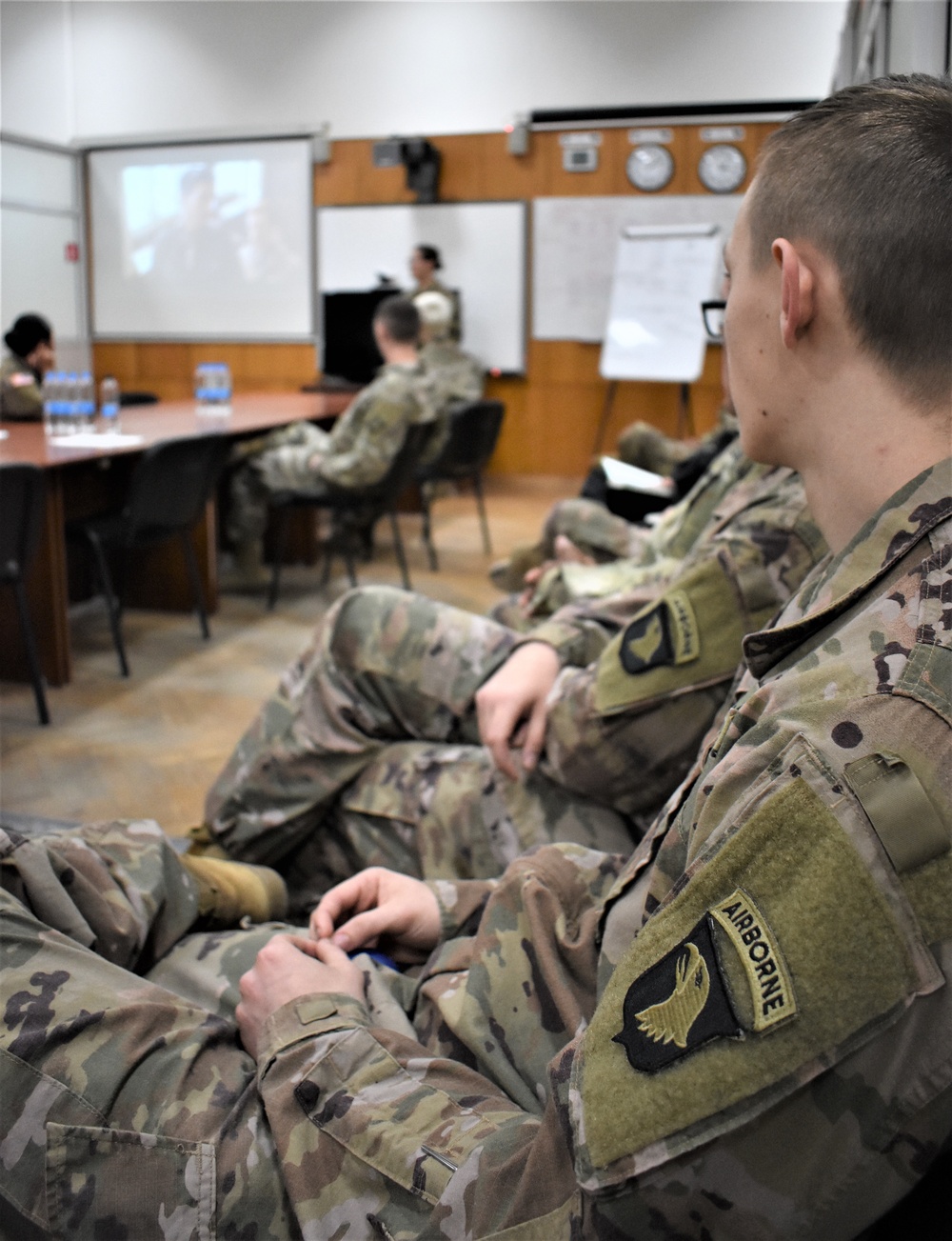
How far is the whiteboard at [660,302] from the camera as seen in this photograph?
7.26 m

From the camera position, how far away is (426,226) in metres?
8.16

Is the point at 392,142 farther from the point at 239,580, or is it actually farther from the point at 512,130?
the point at 239,580

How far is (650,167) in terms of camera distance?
7.65m

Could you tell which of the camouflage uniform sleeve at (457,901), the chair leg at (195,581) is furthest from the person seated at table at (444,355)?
the camouflage uniform sleeve at (457,901)

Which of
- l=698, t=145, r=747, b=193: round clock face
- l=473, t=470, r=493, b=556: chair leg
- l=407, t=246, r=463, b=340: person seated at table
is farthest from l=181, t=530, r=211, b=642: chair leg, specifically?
l=698, t=145, r=747, b=193: round clock face

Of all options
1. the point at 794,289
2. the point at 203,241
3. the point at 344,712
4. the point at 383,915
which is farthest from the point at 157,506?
the point at 203,241

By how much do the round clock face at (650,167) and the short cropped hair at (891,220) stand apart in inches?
286

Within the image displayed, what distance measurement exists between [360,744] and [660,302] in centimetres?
622

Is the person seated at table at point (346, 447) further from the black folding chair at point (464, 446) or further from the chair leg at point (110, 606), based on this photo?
the chair leg at point (110, 606)

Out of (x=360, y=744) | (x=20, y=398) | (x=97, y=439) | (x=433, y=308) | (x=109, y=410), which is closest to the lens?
(x=360, y=744)

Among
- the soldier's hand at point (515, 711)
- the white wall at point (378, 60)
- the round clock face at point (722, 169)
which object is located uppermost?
the white wall at point (378, 60)

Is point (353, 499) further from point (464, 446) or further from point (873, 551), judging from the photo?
point (873, 551)

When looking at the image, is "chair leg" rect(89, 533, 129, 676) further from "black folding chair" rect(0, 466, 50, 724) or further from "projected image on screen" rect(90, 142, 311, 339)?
"projected image on screen" rect(90, 142, 311, 339)

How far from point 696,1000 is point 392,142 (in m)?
8.26
